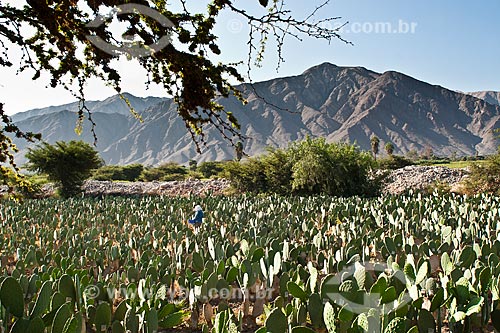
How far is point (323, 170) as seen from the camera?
49.2ft

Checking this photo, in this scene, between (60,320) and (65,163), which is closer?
(60,320)

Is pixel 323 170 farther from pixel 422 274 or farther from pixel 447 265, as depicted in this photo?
pixel 422 274

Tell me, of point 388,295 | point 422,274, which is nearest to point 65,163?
point 422,274

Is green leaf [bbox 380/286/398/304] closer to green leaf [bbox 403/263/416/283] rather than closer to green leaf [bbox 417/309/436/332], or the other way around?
green leaf [bbox 417/309/436/332]

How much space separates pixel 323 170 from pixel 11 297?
1337 centimetres

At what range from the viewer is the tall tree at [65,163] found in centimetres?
1866

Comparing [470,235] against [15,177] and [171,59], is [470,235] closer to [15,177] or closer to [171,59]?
[171,59]

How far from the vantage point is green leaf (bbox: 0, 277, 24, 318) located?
223 cm

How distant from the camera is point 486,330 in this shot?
2.78 metres

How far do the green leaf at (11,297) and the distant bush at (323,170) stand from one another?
13.1m

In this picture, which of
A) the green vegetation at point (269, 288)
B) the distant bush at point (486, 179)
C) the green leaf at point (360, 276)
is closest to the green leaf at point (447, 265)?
the green vegetation at point (269, 288)

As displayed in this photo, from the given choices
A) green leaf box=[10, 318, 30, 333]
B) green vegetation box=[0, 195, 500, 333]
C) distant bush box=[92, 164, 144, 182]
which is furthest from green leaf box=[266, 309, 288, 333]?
distant bush box=[92, 164, 144, 182]

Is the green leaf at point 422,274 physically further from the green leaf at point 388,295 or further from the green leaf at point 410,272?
the green leaf at point 388,295

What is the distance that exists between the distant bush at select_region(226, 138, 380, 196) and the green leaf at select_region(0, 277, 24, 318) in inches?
518
